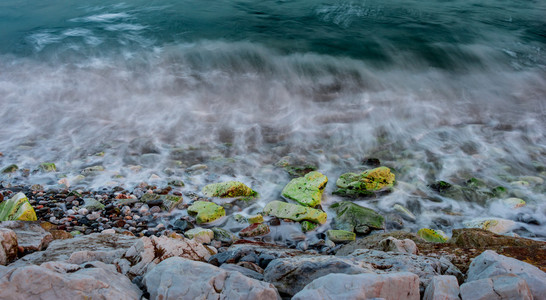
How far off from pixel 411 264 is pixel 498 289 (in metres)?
0.67

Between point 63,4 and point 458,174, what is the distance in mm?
17975

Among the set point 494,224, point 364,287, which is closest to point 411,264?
point 364,287

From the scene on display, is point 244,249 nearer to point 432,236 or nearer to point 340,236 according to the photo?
point 340,236

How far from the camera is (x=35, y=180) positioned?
17.7ft

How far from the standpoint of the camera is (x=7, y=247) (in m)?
2.64

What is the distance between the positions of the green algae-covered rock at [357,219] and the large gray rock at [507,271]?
73.0 inches

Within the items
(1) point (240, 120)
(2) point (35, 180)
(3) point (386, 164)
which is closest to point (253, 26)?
(1) point (240, 120)

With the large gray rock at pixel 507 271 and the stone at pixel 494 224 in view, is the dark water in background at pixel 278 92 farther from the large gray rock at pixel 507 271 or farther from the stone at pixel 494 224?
the large gray rock at pixel 507 271

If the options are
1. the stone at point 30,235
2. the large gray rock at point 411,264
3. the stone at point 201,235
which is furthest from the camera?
the stone at point 201,235

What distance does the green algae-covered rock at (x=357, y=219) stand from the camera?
431cm

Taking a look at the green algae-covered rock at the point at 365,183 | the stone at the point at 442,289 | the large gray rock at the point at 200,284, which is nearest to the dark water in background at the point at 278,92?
the green algae-covered rock at the point at 365,183

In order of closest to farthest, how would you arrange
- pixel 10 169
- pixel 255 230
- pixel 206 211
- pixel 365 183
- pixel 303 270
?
pixel 303 270 → pixel 255 230 → pixel 206 211 → pixel 365 183 → pixel 10 169

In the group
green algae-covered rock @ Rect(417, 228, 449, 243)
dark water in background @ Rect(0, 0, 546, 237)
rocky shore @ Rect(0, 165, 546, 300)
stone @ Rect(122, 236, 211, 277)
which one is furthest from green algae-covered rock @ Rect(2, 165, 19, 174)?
green algae-covered rock @ Rect(417, 228, 449, 243)

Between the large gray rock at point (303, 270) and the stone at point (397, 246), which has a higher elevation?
the large gray rock at point (303, 270)
